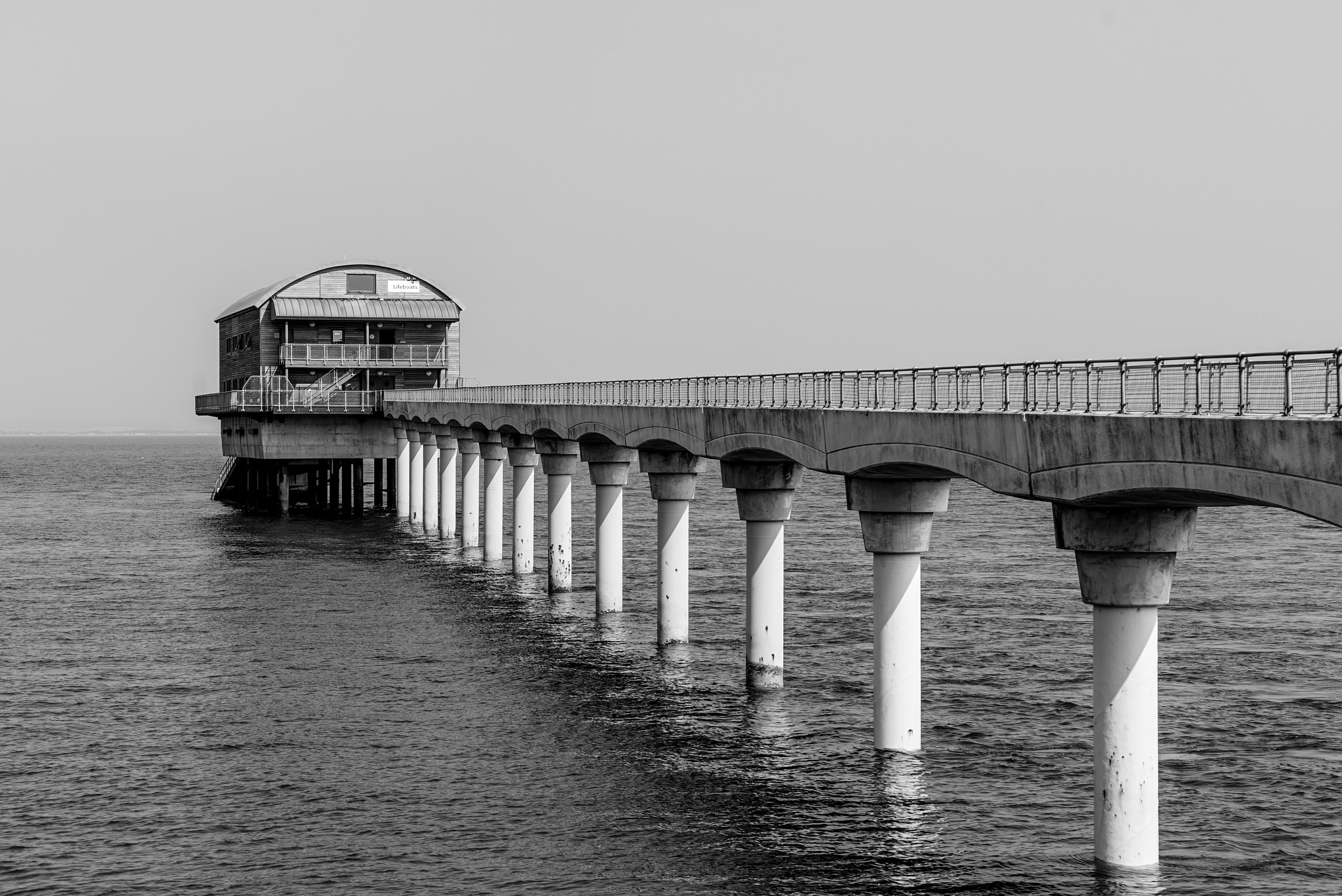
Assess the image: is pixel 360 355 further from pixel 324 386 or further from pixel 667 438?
pixel 667 438

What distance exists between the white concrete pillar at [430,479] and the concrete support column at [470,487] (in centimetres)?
768

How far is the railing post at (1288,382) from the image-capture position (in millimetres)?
21094

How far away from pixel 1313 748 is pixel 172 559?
196ft

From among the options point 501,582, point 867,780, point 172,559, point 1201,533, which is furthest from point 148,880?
point 1201,533

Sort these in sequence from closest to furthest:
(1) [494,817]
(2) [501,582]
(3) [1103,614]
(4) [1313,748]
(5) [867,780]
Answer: (3) [1103,614], (1) [494,817], (5) [867,780], (4) [1313,748], (2) [501,582]

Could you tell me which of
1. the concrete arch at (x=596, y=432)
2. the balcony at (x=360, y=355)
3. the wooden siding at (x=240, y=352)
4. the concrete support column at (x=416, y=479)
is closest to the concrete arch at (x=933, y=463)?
the concrete arch at (x=596, y=432)

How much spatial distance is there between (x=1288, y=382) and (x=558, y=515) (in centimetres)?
4209

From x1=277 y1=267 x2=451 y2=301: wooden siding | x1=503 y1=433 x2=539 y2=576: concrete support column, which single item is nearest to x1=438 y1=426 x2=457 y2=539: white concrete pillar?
x1=503 y1=433 x2=539 y2=576: concrete support column

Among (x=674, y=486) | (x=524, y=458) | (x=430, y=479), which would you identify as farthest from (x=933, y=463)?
(x=430, y=479)

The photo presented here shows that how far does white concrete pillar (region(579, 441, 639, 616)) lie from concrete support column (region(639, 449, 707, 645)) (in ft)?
19.4

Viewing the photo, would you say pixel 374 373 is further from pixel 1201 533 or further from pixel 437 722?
pixel 437 722

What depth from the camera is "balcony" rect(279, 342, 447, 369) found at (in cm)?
10025

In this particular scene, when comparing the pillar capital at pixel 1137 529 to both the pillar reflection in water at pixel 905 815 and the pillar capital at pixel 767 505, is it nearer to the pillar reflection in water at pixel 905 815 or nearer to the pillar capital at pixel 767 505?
the pillar reflection in water at pixel 905 815

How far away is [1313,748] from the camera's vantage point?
35281mm
